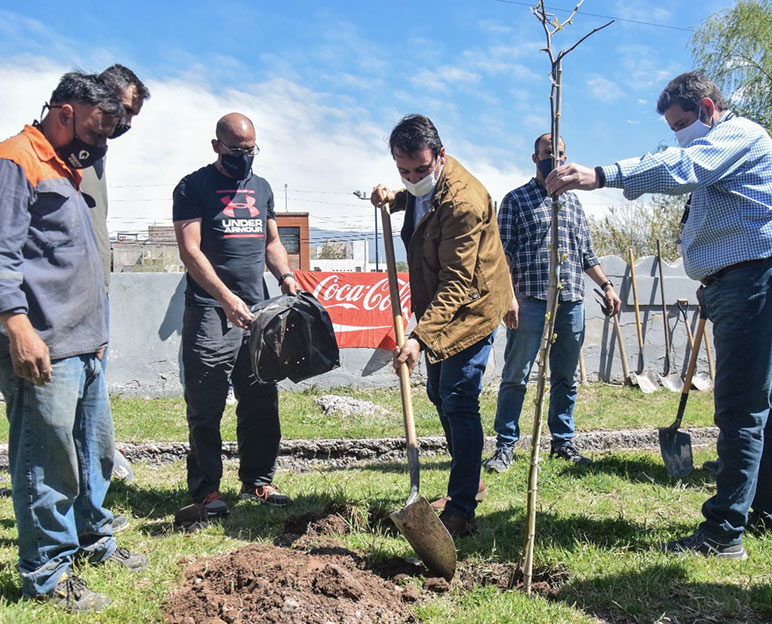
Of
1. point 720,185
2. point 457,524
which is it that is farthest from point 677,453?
point 720,185

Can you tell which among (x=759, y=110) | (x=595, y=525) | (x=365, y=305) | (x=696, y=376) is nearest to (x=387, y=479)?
Answer: (x=595, y=525)

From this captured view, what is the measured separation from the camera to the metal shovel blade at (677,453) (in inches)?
167

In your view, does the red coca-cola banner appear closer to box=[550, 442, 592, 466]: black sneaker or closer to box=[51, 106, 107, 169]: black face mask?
box=[550, 442, 592, 466]: black sneaker

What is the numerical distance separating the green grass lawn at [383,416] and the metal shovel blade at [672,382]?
34cm

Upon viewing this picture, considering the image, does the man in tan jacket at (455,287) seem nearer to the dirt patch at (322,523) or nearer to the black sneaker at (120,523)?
the dirt patch at (322,523)

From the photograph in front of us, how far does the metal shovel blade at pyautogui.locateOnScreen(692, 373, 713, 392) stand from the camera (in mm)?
9500

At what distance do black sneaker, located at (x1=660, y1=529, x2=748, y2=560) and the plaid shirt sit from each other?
201 centimetres

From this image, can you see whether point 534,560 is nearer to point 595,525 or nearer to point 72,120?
point 595,525

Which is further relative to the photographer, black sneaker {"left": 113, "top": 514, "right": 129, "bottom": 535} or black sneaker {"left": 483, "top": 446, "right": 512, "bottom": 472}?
black sneaker {"left": 483, "top": 446, "right": 512, "bottom": 472}

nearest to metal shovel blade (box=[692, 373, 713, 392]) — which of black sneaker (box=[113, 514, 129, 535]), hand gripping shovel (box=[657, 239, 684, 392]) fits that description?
hand gripping shovel (box=[657, 239, 684, 392])

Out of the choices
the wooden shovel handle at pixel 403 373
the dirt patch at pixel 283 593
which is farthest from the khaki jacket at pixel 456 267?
the dirt patch at pixel 283 593

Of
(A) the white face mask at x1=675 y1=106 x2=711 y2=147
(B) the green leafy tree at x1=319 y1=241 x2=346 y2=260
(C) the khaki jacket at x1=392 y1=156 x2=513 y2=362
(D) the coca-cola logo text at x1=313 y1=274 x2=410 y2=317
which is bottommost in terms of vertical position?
(D) the coca-cola logo text at x1=313 y1=274 x2=410 y2=317

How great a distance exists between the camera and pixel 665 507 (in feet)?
12.5

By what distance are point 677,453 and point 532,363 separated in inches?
44.8
